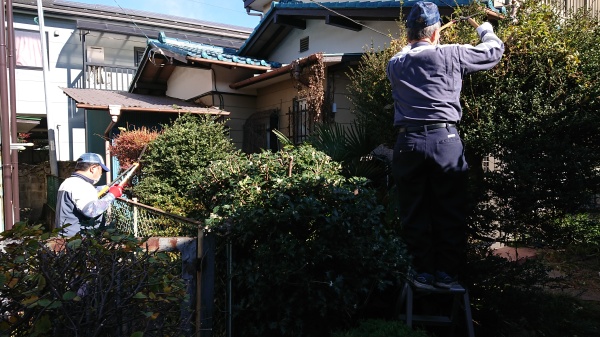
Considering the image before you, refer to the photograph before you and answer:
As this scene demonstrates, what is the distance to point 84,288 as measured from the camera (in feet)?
6.67

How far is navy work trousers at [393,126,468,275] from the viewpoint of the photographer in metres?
3.28

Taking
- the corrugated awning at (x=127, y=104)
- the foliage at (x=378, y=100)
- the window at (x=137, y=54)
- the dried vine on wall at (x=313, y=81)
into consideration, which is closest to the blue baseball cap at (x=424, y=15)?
the foliage at (x=378, y=100)

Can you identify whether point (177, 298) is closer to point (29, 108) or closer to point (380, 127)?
point (380, 127)

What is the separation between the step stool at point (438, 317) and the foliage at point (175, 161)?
4435 mm

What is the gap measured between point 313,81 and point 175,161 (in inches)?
106

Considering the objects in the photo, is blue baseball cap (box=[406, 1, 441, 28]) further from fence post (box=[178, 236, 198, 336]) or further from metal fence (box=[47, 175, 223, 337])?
fence post (box=[178, 236, 198, 336])

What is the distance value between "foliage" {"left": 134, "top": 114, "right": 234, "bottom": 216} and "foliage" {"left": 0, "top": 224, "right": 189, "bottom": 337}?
4782 millimetres

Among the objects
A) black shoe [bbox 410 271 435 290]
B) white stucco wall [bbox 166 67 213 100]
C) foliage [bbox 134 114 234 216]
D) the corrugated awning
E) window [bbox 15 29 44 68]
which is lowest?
black shoe [bbox 410 271 435 290]

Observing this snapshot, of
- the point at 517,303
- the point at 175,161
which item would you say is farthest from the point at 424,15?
the point at 175,161

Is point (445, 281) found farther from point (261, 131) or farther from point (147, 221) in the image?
point (261, 131)

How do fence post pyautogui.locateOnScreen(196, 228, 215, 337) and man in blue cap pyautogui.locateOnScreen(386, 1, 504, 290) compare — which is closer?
fence post pyautogui.locateOnScreen(196, 228, 215, 337)

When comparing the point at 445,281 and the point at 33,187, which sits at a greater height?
the point at 33,187

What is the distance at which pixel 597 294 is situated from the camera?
5082mm

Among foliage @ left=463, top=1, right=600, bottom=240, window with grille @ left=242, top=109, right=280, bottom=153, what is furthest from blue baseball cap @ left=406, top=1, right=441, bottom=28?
window with grille @ left=242, top=109, right=280, bottom=153
